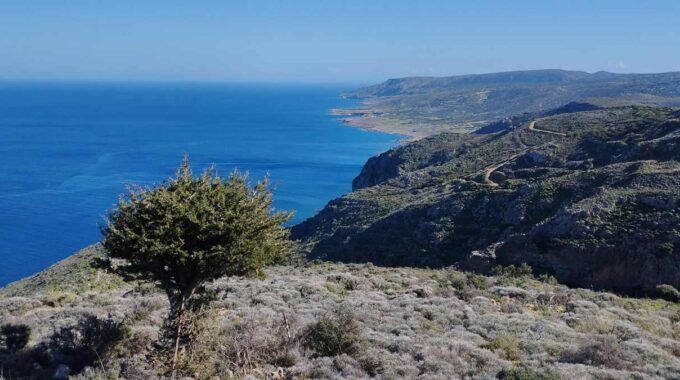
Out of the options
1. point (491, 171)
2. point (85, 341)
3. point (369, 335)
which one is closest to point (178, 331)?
point (85, 341)

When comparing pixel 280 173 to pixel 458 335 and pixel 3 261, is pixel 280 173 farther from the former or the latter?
pixel 458 335

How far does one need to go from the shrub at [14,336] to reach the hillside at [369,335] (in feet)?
0.57

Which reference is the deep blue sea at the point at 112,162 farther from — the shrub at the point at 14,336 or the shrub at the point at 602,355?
the shrub at the point at 602,355

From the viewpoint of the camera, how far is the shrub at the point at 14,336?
1109 cm

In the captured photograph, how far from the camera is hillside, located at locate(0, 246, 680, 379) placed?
9.52 meters

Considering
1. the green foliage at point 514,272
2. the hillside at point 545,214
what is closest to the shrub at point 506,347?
the green foliage at point 514,272

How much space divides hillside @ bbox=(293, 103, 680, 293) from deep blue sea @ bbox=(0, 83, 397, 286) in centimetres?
1079

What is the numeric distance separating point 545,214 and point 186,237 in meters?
28.1

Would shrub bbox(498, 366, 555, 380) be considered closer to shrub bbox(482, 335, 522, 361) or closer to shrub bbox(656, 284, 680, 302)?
shrub bbox(482, 335, 522, 361)

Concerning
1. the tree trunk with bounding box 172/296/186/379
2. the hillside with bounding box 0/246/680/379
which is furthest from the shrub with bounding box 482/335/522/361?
the tree trunk with bounding box 172/296/186/379

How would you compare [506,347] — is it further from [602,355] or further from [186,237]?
[186,237]

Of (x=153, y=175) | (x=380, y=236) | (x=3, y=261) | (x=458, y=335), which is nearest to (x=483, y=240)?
(x=380, y=236)

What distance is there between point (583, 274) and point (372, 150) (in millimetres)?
119580

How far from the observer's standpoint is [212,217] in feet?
32.3
